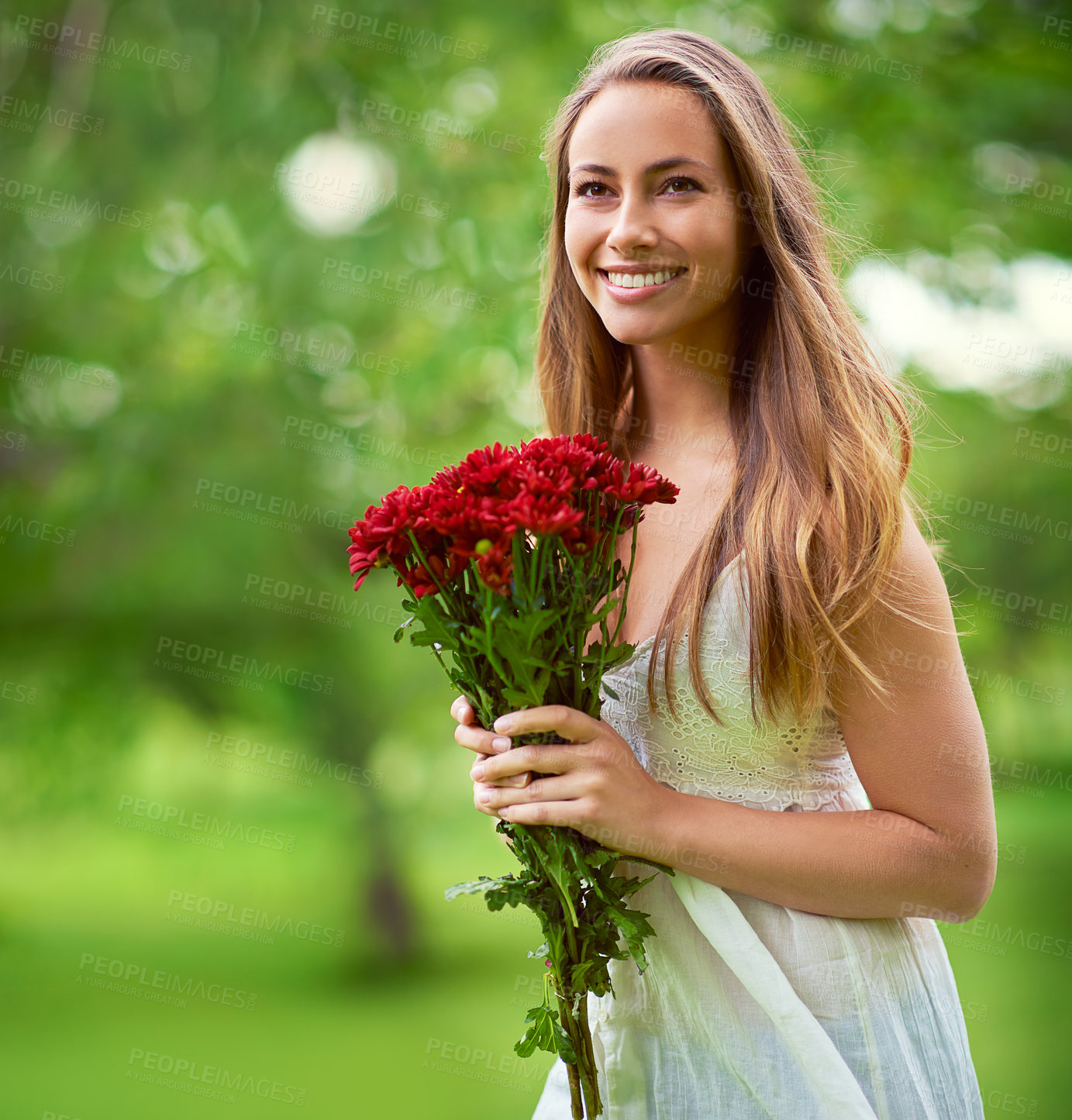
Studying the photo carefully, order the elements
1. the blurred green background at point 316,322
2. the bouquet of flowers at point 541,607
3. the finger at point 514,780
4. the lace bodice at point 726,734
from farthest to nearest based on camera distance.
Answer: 1. the blurred green background at point 316,322
2. the lace bodice at point 726,734
3. the finger at point 514,780
4. the bouquet of flowers at point 541,607

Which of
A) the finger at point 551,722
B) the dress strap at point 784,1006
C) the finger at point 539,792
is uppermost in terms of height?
the finger at point 551,722

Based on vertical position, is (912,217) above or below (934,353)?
above

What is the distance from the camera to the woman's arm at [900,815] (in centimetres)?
129

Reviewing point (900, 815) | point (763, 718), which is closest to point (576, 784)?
point (763, 718)

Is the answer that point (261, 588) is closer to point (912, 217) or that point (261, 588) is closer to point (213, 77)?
point (213, 77)

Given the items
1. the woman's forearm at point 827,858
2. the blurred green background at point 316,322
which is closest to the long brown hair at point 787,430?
the woman's forearm at point 827,858

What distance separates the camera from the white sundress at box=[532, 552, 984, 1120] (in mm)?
1300

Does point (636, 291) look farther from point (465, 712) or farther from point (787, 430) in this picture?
point (465, 712)

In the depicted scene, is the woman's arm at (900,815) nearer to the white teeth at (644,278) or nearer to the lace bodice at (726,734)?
the lace bodice at (726,734)

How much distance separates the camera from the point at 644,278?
1.41 metres

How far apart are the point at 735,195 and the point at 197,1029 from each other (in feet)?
18.1

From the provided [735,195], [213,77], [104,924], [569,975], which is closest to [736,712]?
[569,975]

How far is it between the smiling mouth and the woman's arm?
476 mm

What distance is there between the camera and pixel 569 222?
148cm
